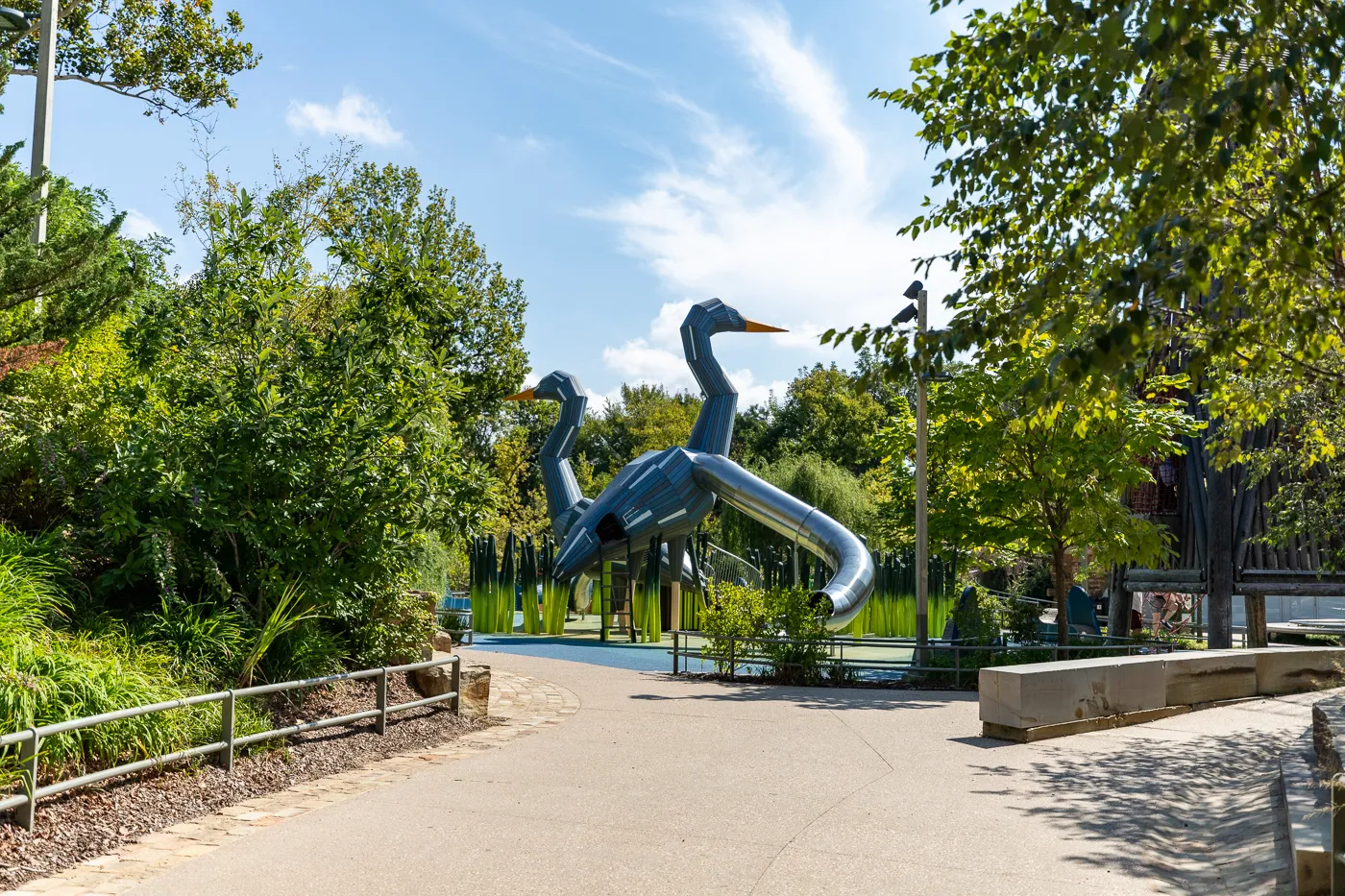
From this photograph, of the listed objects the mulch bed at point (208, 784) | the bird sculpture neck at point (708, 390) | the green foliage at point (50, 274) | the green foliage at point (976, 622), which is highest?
the bird sculpture neck at point (708, 390)

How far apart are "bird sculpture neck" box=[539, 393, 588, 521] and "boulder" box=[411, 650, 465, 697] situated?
1600cm

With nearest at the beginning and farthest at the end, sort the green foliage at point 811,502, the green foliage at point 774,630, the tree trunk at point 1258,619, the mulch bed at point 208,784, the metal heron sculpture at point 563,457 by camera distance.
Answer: the mulch bed at point 208,784 → the green foliage at point 774,630 → the tree trunk at point 1258,619 → the metal heron sculpture at point 563,457 → the green foliage at point 811,502

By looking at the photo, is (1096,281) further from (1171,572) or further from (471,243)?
(471,243)

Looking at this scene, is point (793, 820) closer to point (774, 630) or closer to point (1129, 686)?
point (1129, 686)

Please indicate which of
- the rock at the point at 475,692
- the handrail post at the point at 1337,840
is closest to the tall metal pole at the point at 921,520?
the rock at the point at 475,692

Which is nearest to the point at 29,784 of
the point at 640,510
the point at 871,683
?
the point at 871,683

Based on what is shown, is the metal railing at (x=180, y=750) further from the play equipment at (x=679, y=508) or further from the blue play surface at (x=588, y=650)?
the play equipment at (x=679, y=508)

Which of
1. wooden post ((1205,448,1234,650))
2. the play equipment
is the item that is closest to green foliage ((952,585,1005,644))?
the play equipment

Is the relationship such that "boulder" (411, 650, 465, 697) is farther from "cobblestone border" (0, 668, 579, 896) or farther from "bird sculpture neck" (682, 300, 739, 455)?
"bird sculpture neck" (682, 300, 739, 455)

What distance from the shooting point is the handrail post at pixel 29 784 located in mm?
5852

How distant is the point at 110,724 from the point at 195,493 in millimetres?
2327

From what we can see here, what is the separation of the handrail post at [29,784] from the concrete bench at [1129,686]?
7.94 meters

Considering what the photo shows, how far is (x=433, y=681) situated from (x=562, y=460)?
17.2m

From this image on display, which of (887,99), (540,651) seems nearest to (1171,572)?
(540,651)
